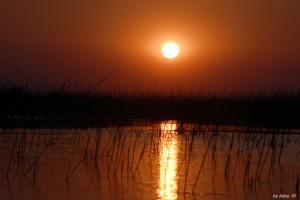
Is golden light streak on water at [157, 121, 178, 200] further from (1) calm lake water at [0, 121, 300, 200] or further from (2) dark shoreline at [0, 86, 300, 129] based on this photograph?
(2) dark shoreline at [0, 86, 300, 129]

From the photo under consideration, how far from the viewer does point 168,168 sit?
768cm

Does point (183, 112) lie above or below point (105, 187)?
above

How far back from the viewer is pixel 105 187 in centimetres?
623

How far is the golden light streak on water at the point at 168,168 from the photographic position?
19.6 ft

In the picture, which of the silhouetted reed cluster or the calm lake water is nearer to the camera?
the calm lake water

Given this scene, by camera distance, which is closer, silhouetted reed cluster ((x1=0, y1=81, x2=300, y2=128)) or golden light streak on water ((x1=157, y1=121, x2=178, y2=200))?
golden light streak on water ((x1=157, y1=121, x2=178, y2=200))

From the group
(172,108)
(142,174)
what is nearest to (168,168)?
(142,174)

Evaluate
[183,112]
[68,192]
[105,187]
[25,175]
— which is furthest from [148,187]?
[183,112]

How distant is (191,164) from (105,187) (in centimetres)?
215

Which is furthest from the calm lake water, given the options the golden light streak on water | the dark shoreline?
the dark shoreline

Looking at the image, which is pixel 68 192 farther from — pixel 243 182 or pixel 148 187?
pixel 243 182

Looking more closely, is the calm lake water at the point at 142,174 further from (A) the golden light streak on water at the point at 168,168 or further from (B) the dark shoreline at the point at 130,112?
(B) the dark shoreline at the point at 130,112

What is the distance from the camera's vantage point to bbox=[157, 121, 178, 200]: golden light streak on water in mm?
5988

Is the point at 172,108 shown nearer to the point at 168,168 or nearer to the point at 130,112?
the point at 130,112
